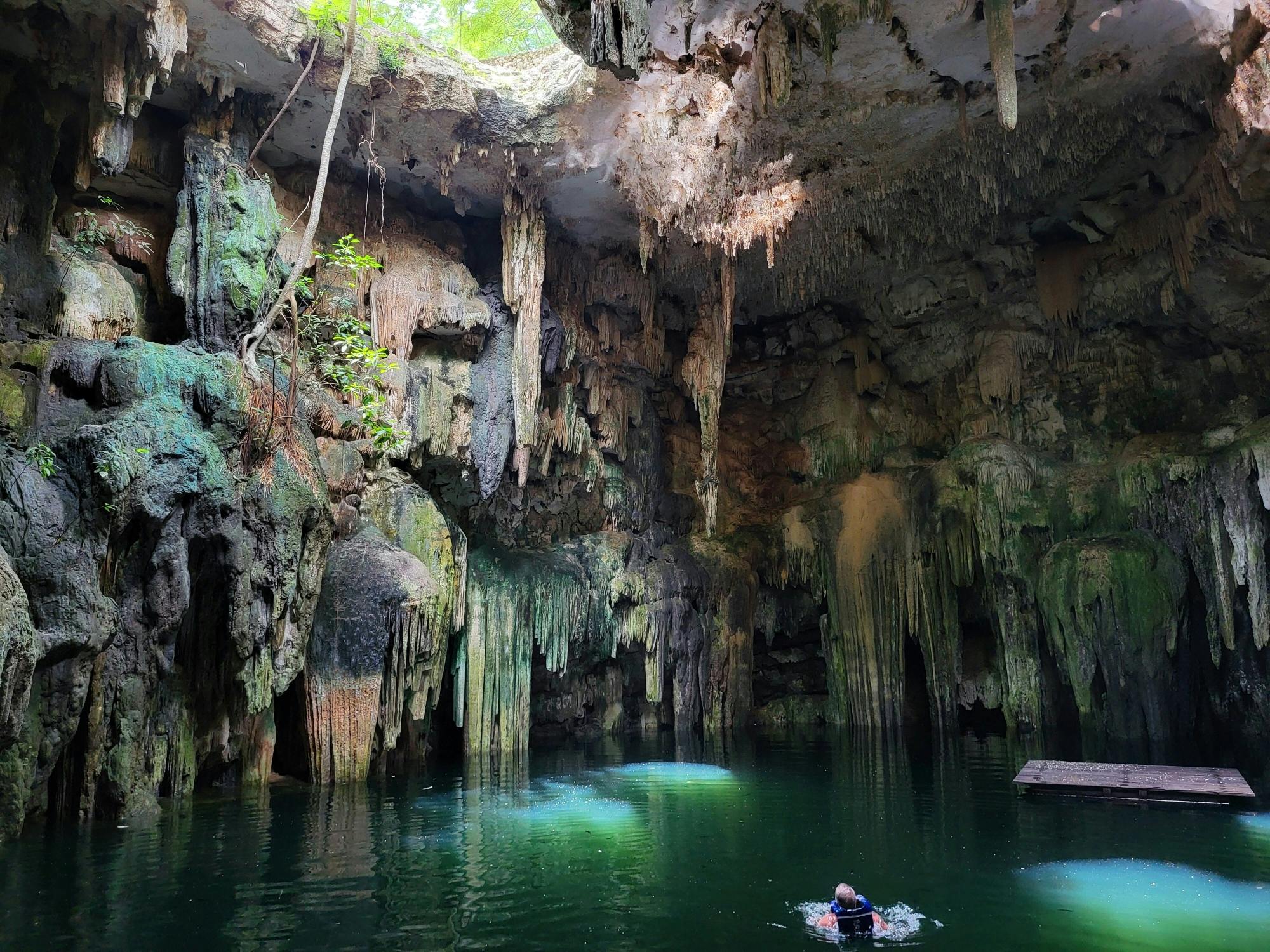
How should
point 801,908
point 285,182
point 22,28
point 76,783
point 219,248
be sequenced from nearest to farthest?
point 801,908, point 76,783, point 22,28, point 219,248, point 285,182

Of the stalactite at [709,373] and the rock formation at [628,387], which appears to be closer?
the rock formation at [628,387]

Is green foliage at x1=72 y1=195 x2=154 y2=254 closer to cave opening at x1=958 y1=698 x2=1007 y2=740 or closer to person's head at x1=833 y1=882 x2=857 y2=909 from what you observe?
person's head at x1=833 y1=882 x2=857 y2=909

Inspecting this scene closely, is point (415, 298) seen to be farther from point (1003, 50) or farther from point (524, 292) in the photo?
point (1003, 50)

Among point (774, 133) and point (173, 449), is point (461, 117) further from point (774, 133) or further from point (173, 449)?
point (173, 449)

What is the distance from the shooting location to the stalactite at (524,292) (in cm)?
1352

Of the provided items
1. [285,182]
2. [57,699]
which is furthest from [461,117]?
[57,699]

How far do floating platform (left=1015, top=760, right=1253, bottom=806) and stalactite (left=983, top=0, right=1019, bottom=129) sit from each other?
666 centimetres

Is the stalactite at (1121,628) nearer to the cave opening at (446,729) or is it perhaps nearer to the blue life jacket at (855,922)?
the cave opening at (446,729)

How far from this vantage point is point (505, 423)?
13.6m

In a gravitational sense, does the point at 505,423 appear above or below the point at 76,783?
above

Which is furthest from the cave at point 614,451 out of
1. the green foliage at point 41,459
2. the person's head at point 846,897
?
the person's head at point 846,897

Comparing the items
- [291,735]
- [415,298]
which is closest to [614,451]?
[415,298]

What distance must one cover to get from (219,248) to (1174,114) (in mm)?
12328

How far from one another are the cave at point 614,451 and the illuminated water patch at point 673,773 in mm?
154
